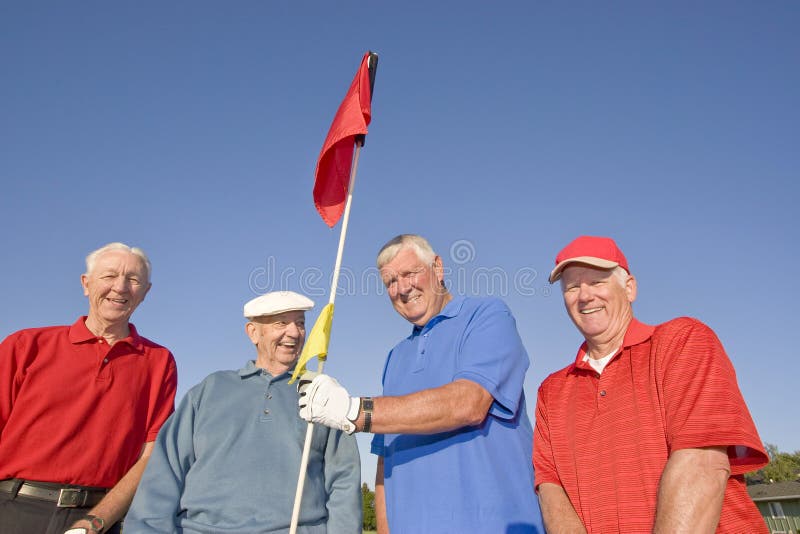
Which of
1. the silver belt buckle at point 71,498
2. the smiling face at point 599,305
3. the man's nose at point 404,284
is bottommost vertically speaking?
the silver belt buckle at point 71,498

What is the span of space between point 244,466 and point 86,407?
1.46 metres

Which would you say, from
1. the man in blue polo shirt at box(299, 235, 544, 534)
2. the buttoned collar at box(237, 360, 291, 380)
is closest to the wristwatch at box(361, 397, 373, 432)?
the man in blue polo shirt at box(299, 235, 544, 534)

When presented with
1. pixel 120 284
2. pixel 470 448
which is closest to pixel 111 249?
pixel 120 284

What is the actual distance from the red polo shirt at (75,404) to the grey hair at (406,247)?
2.13 metres

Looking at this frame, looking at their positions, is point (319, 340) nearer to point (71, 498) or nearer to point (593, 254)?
point (593, 254)

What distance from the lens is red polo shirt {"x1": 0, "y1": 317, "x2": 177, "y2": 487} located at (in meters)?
4.61

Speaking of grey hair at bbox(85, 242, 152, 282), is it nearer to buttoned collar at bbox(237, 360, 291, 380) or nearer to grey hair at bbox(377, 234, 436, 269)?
buttoned collar at bbox(237, 360, 291, 380)

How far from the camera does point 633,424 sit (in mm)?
3254

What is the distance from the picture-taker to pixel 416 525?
3.79 meters

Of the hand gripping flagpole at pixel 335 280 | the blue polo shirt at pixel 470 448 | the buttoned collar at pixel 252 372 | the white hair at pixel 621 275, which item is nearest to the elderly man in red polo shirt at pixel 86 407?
the buttoned collar at pixel 252 372

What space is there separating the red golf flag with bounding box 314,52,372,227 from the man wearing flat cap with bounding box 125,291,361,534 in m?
0.88

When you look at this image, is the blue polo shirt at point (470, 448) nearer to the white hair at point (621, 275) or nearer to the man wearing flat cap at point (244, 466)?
the man wearing flat cap at point (244, 466)

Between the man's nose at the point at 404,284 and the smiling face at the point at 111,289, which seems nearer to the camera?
the man's nose at the point at 404,284

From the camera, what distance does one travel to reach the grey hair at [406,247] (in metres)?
4.71
